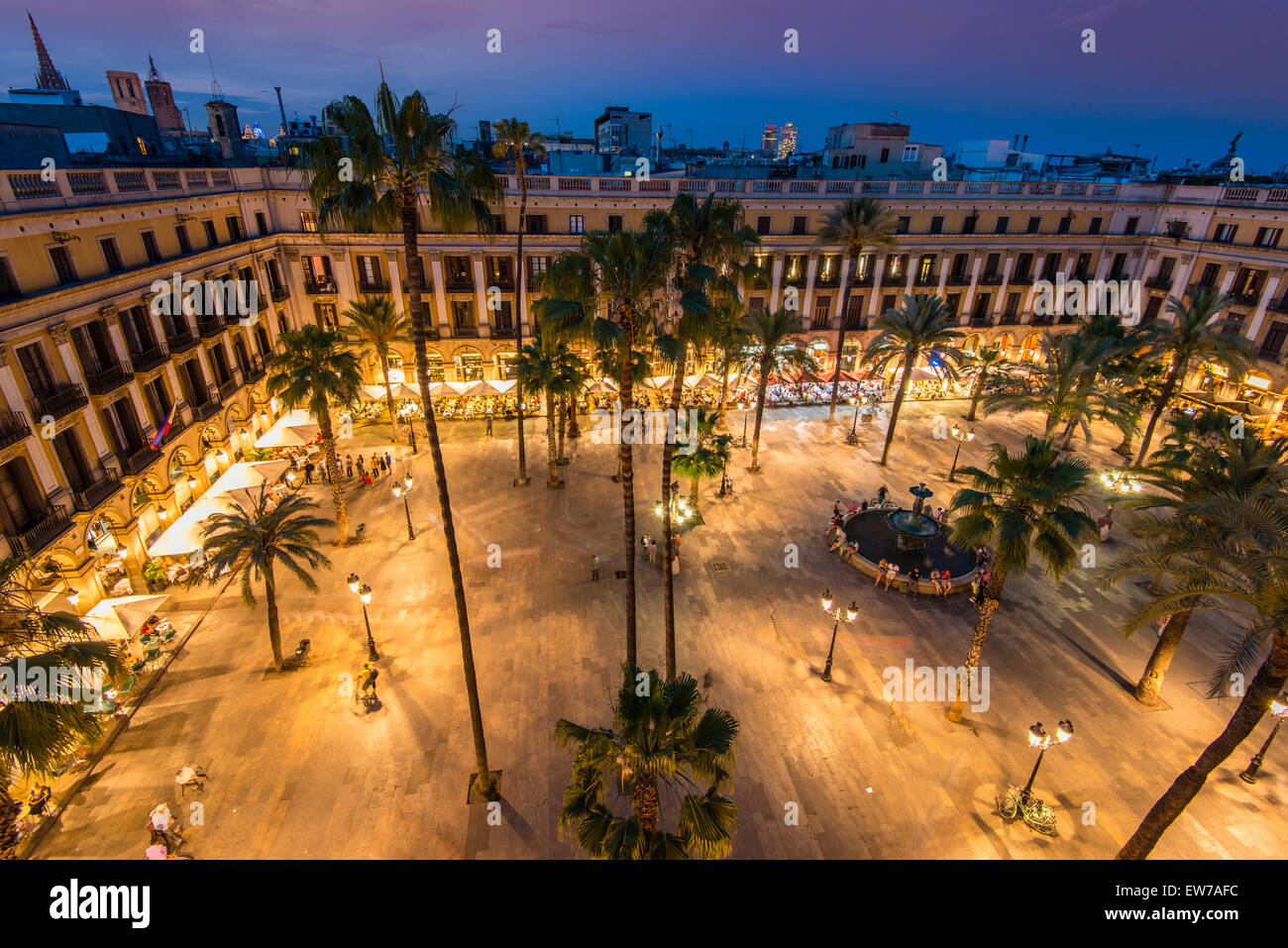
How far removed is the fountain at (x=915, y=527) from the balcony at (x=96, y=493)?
32506 mm

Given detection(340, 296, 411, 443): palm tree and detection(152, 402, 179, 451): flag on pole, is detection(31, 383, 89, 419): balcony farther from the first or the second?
detection(340, 296, 411, 443): palm tree

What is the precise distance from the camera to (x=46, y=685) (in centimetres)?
1063

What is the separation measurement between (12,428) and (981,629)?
1253 inches

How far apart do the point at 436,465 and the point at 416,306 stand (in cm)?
368

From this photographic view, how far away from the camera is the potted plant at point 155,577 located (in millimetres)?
24094

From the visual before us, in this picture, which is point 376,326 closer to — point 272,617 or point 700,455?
point 272,617

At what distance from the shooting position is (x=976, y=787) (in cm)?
1650

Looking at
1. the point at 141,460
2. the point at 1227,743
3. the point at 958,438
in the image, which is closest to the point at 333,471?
the point at 141,460

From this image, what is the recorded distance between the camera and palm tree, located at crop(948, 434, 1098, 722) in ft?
51.5

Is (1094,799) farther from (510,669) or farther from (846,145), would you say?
(846,145)

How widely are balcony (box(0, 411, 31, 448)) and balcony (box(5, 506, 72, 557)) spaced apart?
2.59 m
